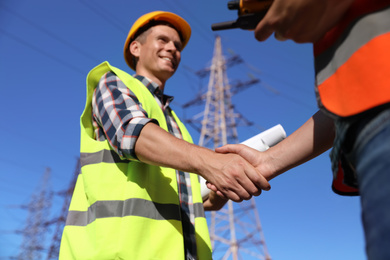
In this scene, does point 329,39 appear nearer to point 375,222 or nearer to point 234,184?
point 375,222

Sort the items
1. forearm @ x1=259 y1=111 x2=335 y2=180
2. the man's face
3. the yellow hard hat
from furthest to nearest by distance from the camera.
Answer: the yellow hard hat
the man's face
forearm @ x1=259 y1=111 x2=335 y2=180

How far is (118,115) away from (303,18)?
1.03 m

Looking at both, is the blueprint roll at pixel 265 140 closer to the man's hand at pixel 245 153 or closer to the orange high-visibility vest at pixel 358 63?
the man's hand at pixel 245 153

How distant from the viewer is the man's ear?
263cm

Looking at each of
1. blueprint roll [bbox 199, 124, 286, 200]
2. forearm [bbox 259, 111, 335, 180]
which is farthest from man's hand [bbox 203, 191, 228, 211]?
forearm [bbox 259, 111, 335, 180]

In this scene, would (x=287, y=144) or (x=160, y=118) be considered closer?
(x=287, y=144)

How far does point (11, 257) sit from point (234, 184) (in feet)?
120

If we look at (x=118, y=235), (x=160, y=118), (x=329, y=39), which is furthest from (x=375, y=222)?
(x=160, y=118)

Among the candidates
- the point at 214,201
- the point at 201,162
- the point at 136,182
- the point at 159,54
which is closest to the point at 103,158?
the point at 136,182

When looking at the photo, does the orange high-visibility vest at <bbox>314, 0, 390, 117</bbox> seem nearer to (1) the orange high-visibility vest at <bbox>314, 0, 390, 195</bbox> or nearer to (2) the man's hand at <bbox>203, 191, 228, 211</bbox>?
(1) the orange high-visibility vest at <bbox>314, 0, 390, 195</bbox>

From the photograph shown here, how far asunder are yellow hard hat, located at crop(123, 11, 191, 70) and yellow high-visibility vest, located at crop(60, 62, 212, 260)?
0.81 meters

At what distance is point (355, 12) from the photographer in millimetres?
821

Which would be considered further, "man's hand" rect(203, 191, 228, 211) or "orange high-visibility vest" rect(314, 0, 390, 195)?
"man's hand" rect(203, 191, 228, 211)

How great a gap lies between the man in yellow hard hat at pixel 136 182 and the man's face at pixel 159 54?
517 mm
